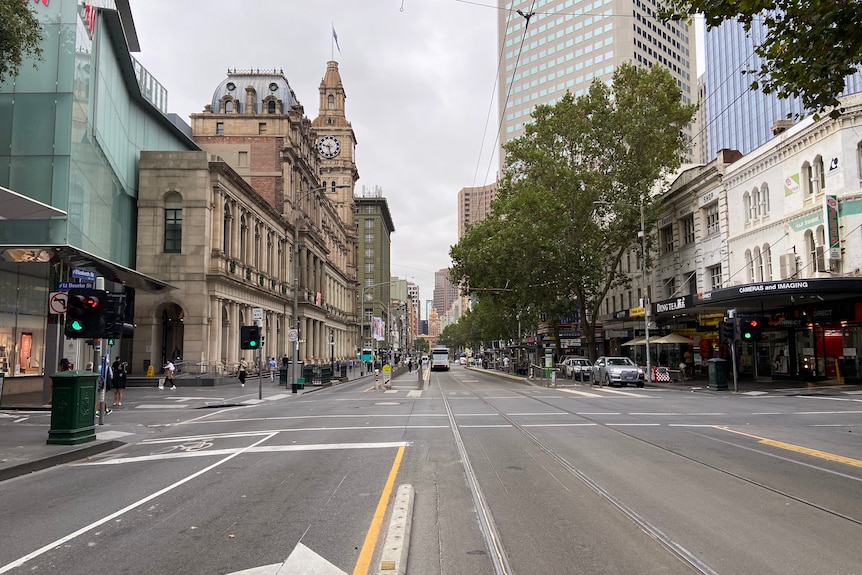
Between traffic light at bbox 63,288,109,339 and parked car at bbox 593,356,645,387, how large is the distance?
88.1ft

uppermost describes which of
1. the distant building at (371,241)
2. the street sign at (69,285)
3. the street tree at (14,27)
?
the distant building at (371,241)

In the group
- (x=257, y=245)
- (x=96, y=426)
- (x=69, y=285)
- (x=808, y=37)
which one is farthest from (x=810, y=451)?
(x=257, y=245)

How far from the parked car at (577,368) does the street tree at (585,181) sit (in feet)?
3.84

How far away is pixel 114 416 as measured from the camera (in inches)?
795

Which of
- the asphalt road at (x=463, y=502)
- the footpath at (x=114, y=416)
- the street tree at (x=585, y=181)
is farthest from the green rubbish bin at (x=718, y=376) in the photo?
the asphalt road at (x=463, y=502)

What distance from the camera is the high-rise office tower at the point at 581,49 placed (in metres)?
104

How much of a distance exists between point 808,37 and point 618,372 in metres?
26.6

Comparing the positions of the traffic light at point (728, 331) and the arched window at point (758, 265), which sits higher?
the arched window at point (758, 265)

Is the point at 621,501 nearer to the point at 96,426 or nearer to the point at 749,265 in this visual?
the point at 96,426

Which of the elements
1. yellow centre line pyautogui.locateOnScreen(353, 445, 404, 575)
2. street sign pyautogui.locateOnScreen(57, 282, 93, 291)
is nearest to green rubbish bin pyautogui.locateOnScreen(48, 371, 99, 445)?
yellow centre line pyautogui.locateOnScreen(353, 445, 404, 575)

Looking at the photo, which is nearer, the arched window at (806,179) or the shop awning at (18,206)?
the shop awning at (18,206)

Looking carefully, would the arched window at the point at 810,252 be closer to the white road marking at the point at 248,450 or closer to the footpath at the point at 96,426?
the white road marking at the point at 248,450

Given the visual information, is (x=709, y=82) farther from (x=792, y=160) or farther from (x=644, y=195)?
(x=792, y=160)

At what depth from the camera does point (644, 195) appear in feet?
142
